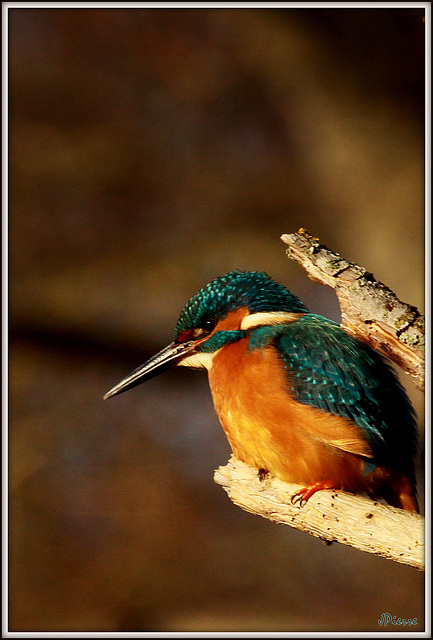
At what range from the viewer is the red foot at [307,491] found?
101 centimetres

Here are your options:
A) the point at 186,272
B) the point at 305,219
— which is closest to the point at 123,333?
the point at 186,272

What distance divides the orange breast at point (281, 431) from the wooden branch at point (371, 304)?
0.53 ft

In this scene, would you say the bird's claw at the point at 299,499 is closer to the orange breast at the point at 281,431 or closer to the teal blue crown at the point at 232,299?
the orange breast at the point at 281,431

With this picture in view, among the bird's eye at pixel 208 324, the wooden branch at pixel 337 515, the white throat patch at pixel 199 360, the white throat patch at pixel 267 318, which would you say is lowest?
the wooden branch at pixel 337 515

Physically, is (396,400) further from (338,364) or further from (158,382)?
(158,382)

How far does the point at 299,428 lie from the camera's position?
103 centimetres

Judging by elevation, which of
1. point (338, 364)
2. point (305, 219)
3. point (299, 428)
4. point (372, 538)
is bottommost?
point (372, 538)

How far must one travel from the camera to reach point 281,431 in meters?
1.04

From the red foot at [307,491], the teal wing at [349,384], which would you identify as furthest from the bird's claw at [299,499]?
the teal wing at [349,384]

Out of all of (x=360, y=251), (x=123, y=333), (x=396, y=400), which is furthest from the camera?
(x=123, y=333)

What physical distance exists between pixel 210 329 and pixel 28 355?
7.17 ft

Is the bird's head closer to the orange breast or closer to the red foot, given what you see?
the orange breast

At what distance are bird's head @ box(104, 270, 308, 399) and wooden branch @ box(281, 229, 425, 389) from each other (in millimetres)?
158

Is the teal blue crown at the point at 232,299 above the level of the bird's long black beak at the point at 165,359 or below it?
above
